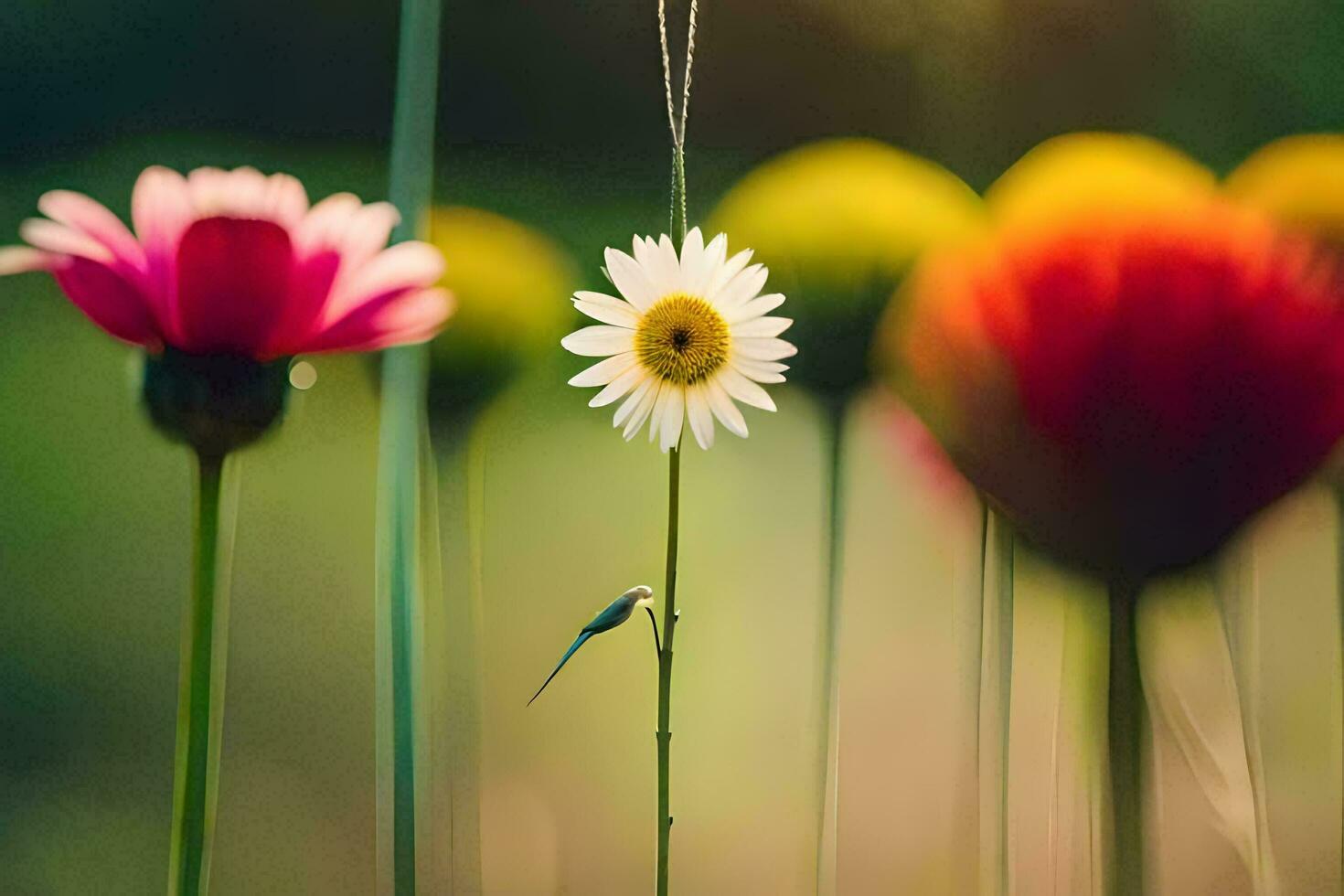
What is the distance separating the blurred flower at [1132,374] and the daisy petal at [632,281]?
0.23 meters

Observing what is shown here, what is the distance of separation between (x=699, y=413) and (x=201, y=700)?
51cm

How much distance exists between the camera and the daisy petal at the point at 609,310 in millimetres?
792

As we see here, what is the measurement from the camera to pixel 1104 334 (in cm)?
81

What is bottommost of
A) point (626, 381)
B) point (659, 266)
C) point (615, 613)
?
point (615, 613)

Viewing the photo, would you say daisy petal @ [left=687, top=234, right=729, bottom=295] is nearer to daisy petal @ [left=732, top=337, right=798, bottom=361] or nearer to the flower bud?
daisy petal @ [left=732, top=337, right=798, bottom=361]

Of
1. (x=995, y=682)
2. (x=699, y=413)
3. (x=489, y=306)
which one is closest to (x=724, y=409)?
(x=699, y=413)

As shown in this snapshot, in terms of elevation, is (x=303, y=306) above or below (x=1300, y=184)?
below

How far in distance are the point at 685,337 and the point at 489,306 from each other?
18 cm

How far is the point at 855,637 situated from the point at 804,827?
0.18 meters

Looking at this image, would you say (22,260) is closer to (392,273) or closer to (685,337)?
(392,273)

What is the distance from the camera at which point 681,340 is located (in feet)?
2.57

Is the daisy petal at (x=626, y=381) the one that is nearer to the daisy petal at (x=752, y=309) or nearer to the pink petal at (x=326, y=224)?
the daisy petal at (x=752, y=309)

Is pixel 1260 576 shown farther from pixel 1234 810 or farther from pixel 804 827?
pixel 804 827

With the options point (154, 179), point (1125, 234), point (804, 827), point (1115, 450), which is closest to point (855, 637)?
point (804, 827)
